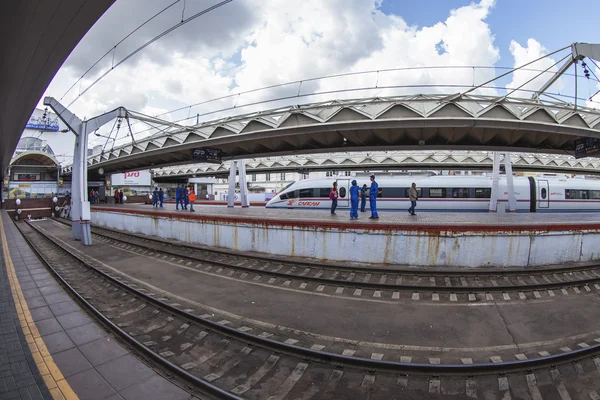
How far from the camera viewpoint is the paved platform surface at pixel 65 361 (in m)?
3.43

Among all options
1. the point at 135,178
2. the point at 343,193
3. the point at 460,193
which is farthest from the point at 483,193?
the point at 135,178

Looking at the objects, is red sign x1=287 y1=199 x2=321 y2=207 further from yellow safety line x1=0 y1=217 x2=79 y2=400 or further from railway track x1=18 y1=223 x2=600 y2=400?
yellow safety line x1=0 y1=217 x2=79 y2=400

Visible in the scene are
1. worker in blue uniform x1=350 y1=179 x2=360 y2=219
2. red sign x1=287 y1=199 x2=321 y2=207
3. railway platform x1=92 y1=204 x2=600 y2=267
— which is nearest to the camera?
railway platform x1=92 y1=204 x2=600 y2=267

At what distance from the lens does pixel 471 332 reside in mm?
5211

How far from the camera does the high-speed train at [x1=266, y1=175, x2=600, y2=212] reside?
18.2 meters

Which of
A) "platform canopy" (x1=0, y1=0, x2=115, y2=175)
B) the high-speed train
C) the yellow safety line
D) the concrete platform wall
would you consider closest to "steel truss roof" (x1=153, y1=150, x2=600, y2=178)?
the high-speed train

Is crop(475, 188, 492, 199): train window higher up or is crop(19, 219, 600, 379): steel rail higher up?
crop(475, 188, 492, 199): train window

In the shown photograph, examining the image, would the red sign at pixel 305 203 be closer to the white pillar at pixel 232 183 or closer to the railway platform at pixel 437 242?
the white pillar at pixel 232 183

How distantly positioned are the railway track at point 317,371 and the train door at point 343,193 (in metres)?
14.1

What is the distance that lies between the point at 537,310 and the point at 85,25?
1029 centimetres

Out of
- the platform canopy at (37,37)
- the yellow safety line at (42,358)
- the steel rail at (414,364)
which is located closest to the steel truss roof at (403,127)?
the platform canopy at (37,37)

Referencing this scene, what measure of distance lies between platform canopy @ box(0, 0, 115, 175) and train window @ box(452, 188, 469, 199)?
1904 centimetres

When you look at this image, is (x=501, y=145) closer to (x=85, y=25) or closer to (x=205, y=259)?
(x=205, y=259)

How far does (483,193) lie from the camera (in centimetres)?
1912
